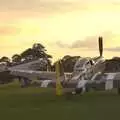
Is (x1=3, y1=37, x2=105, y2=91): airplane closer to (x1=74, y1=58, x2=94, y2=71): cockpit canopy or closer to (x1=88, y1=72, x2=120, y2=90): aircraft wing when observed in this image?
(x1=74, y1=58, x2=94, y2=71): cockpit canopy

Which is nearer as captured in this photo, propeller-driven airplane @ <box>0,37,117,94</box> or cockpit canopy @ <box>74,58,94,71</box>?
propeller-driven airplane @ <box>0,37,117,94</box>

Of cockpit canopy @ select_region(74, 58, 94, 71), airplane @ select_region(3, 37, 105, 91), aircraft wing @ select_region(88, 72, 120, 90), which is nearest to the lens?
aircraft wing @ select_region(88, 72, 120, 90)

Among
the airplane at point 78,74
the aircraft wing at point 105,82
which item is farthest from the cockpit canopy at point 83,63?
the aircraft wing at point 105,82

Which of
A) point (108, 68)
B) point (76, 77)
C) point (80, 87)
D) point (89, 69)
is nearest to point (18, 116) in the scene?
point (80, 87)

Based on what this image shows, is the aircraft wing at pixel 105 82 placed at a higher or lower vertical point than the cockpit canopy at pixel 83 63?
lower

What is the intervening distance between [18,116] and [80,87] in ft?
37.8

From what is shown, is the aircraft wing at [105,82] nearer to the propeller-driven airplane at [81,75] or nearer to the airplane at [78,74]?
the propeller-driven airplane at [81,75]

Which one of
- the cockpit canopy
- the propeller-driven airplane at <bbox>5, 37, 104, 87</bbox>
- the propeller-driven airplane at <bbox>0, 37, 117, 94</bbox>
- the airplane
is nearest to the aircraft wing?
the propeller-driven airplane at <bbox>0, 37, 117, 94</bbox>

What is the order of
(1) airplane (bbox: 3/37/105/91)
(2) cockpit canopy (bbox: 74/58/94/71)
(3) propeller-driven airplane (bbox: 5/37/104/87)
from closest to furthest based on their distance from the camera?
(1) airplane (bbox: 3/37/105/91)
(3) propeller-driven airplane (bbox: 5/37/104/87)
(2) cockpit canopy (bbox: 74/58/94/71)

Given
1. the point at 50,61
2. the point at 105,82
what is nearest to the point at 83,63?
the point at 105,82

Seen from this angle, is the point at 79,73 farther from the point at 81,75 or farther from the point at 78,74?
the point at 81,75

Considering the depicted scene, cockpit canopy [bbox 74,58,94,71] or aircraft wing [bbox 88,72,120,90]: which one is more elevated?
cockpit canopy [bbox 74,58,94,71]

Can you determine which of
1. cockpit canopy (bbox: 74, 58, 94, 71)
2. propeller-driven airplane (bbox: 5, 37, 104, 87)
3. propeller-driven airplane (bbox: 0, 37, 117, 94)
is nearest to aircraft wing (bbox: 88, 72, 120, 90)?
propeller-driven airplane (bbox: 0, 37, 117, 94)

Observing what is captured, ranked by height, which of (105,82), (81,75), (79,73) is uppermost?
(79,73)
